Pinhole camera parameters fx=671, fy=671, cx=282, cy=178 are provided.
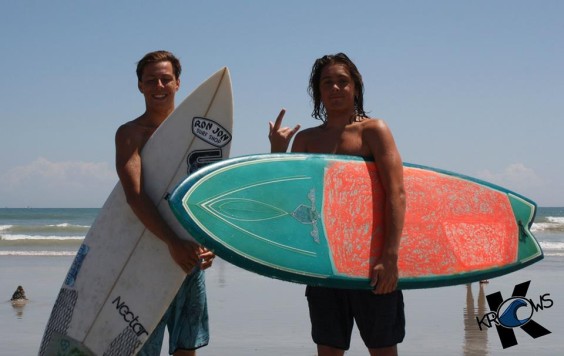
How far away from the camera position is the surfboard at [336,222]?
8.33ft

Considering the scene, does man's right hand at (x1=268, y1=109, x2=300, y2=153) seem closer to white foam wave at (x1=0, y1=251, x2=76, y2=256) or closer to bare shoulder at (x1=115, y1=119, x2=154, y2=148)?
bare shoulder at (x1=115, y1=119, x2=154, y2=148)

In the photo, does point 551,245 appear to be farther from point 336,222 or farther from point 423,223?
point 336,222

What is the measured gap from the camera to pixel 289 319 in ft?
18.7

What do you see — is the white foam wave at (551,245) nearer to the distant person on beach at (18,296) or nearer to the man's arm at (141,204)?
the distant person on beach at (18,296)

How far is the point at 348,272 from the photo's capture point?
2.53 metres

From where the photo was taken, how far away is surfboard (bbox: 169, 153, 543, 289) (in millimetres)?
2539

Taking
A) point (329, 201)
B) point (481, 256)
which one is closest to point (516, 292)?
point (481, 256)

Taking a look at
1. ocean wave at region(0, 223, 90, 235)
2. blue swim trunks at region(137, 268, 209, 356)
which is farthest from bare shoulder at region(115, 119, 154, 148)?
ocean wave at region(0, 223, 90, 235)

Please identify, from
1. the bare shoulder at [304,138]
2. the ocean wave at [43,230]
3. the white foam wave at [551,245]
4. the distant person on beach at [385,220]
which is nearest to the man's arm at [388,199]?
the distant person on beach at [385,220]

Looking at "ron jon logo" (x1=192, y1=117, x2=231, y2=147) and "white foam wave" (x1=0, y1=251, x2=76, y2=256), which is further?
"white foam wave" (x1=0, y1=251, x2=76, y2=256)

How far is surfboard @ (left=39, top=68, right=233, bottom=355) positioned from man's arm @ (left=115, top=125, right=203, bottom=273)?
8 cm

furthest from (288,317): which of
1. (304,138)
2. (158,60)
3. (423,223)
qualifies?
(158,60)

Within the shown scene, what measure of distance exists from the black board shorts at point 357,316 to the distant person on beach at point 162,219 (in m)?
0.52

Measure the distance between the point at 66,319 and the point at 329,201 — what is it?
132cm
